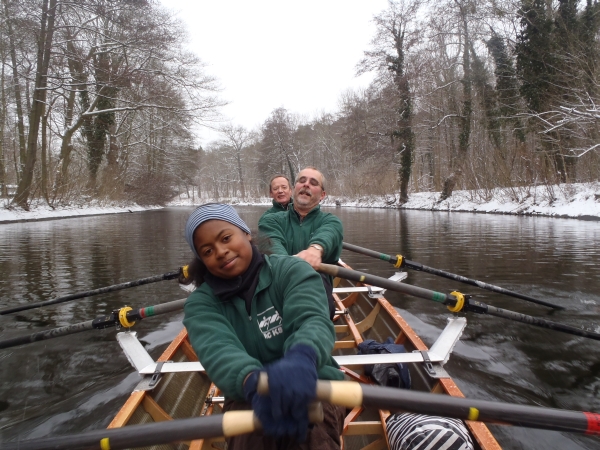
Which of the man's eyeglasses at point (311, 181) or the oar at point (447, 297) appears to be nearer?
the oar at point (447, 297)

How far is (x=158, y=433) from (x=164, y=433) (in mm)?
23

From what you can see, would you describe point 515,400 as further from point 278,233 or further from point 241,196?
point 241,196

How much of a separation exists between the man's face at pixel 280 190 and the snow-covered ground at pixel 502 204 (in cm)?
1269

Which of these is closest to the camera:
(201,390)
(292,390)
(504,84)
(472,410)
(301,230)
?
(292,390)

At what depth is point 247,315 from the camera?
5.30 ft

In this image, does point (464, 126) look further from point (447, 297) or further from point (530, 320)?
point (447, 297)

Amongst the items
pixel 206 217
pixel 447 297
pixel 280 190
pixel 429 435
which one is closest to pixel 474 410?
pixel 429 435

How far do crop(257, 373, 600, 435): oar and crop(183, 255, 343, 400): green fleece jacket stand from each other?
231 mm

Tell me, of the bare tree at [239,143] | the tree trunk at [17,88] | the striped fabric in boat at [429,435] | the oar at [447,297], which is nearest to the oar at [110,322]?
the oar at [447,297]

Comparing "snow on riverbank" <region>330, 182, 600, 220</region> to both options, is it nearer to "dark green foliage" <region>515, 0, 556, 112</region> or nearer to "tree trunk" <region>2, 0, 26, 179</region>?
"dark green foliage" <region>515, 0, 556, 112</region>

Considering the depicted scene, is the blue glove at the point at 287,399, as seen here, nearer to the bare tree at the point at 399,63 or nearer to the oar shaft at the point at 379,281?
the oar shaft at the point at 379,281

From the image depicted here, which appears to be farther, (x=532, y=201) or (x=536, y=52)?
(x=536, y=52)

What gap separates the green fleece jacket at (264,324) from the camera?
1379 mm

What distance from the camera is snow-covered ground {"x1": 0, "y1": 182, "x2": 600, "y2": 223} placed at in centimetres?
1332
